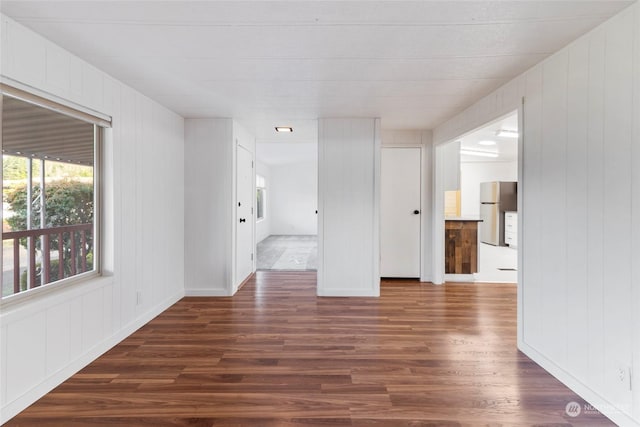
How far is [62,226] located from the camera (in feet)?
7.36

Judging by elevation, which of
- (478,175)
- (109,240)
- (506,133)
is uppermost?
(506,133)

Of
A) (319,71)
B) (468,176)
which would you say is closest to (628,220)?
(319,71)

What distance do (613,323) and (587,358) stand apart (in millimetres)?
318

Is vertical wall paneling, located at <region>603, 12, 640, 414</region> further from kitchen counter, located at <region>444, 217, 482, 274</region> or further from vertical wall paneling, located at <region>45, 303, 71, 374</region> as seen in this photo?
vertical wall paneling, located at <region>45, 303, 71, 374</region>

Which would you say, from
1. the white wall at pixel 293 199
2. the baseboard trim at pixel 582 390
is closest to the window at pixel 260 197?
the white wall at pixel 293 199

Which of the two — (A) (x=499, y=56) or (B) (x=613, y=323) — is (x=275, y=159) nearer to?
(A) (x=499, y=56)

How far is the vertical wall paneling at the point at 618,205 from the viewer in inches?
63.9

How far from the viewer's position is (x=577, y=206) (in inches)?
76.4

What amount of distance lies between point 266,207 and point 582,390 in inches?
365

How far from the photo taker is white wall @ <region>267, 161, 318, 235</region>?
10812mm

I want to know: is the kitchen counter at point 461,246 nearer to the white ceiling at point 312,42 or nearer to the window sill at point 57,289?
the white ceiling at point 312,42

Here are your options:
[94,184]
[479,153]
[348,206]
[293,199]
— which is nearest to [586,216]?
[348,206]

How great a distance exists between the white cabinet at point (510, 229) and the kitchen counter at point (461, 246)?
3.84m

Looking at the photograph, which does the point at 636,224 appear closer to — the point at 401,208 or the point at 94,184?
the point at 401,208
